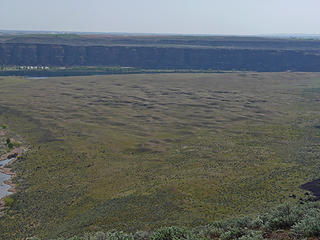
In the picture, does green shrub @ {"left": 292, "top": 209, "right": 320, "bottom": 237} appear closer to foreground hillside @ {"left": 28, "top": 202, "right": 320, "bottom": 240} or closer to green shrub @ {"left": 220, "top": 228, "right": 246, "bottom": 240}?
foreground hillside @ {"left": 28, "top": 202, "right": 320, "bottom": 240}

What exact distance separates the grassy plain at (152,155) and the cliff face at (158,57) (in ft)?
208

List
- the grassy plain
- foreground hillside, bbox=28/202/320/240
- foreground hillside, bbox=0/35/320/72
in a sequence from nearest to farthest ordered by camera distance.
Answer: foreground hillside, bbox=28/202/320/240, the grassy plain, foreground hillside, bbox=0/35/320/72

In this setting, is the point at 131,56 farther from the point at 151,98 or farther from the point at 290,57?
the point at 151,98

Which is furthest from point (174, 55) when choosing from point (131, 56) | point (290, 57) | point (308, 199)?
point (308, 199)

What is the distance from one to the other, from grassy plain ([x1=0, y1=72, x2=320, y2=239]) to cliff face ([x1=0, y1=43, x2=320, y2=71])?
6346cm

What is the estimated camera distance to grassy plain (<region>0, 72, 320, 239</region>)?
34156 mm

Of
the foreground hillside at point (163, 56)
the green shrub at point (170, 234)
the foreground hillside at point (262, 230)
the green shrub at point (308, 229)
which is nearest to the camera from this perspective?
the green shrub at point (308, 229)

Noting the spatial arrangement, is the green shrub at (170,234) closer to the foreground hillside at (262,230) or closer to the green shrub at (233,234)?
the foreground hillside at (262,230)

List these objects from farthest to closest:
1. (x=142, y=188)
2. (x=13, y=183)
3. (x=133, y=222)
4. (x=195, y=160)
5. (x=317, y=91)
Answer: (x=317, y=91) < (x=195, y=160) < (x=13, y=183) < (x=142, y=188) < (x=133, y=222)

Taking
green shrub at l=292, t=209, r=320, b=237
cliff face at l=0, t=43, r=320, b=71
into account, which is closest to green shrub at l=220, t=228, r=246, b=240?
green shrub at l=292, t=209, r=320, b=237

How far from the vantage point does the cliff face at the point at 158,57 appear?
170 m

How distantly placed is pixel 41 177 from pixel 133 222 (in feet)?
58.0

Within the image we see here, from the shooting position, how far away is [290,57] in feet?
563

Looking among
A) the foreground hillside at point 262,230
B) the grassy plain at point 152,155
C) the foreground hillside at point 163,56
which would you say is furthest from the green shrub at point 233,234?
the foreground hillside at point 163,56
